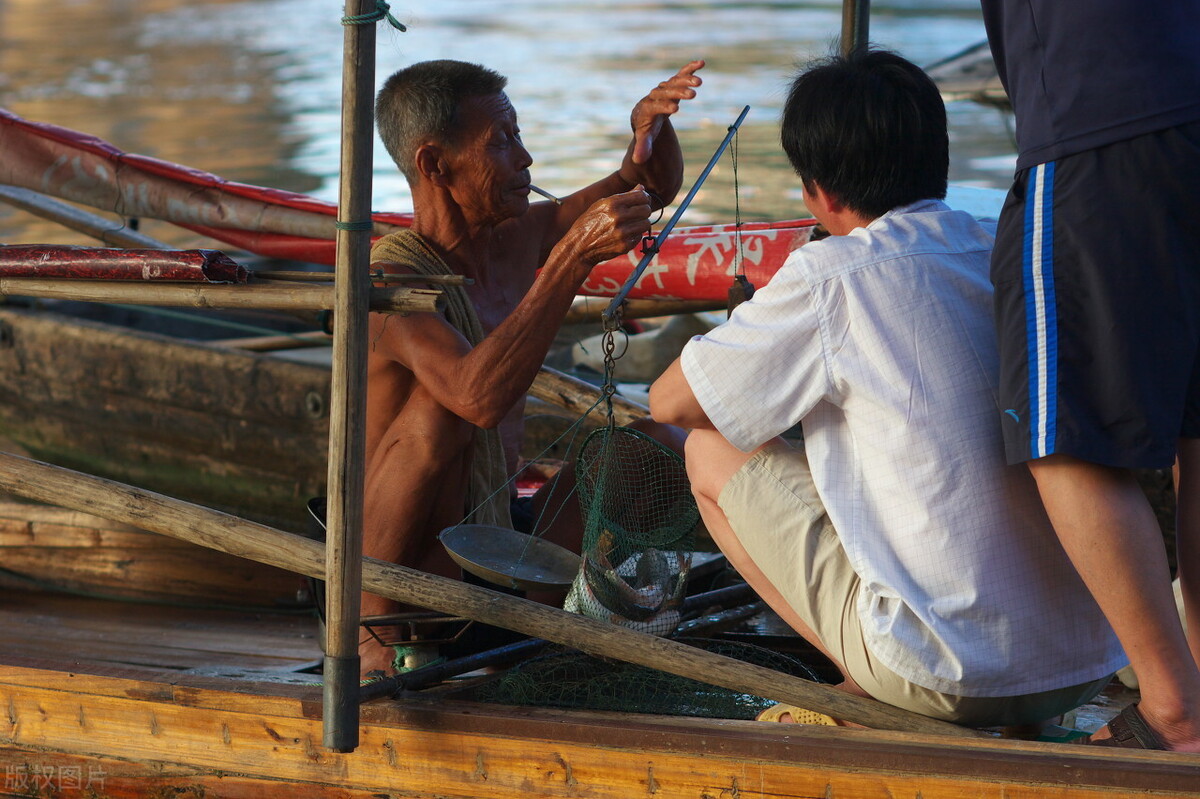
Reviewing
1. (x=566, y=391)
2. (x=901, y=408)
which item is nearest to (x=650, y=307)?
(x=566, y=391)

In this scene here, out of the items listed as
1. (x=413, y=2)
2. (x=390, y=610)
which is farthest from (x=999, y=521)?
(x=413, y=2)

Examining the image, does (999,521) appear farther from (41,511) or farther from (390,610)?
(41,511)

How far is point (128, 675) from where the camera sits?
7.52 feet

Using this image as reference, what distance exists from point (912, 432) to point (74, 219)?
3234 mm

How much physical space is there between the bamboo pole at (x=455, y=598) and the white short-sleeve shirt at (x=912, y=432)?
0.13m

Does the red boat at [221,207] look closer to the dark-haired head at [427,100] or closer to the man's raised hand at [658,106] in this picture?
the man's raised hand at [658,106]

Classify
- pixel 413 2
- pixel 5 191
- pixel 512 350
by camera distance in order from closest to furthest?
pixel 512 350 → pixel 5 191 → pixel 413 2

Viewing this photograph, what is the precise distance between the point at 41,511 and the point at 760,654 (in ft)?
7.07

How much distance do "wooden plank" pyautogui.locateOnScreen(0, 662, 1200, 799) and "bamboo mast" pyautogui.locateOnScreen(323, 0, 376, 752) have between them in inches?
6.5

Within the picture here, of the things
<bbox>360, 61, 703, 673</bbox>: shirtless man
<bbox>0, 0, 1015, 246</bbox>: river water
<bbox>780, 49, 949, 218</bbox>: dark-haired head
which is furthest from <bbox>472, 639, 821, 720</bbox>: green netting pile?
<bbox>0, 0, 1015, 246</bbox>: river water

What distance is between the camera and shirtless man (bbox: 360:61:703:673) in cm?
223

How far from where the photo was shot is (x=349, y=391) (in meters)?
1.94

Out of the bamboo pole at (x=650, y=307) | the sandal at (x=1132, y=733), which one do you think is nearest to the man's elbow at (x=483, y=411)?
the sandal at (x=1132, y=733)

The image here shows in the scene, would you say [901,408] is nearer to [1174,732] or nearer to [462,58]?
[1174,732]
